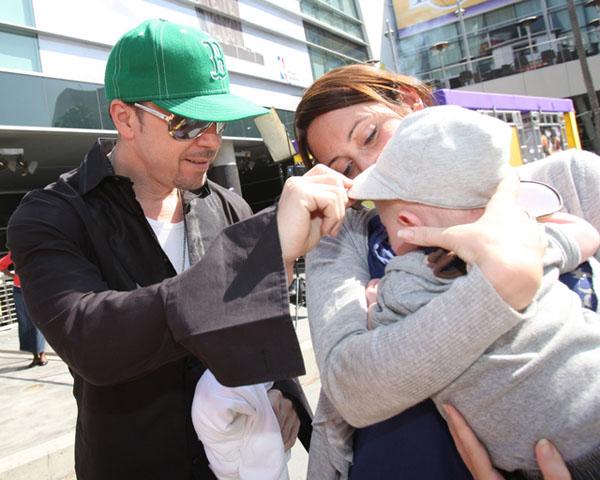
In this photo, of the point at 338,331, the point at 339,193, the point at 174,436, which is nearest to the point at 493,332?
the point at 338,331

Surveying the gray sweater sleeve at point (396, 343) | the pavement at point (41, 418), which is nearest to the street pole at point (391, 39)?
the pavement at point (41, 418)

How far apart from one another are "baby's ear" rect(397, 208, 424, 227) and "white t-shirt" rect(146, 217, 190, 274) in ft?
2.62

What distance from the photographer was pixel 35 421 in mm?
4133

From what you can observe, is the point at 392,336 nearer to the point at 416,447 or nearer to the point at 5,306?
the point at 416,447

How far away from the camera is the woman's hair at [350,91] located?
5.32 ft

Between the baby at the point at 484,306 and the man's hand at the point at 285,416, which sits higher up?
the baby at the point at 484,306

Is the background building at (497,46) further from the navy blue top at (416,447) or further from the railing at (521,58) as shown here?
the navy blue top at (416,447)

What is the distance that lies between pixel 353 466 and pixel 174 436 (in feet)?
1.91

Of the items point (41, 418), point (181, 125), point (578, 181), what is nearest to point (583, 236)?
point (578, 181)

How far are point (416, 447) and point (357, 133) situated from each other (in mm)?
934

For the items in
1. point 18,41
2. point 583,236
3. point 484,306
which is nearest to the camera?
point 484,306

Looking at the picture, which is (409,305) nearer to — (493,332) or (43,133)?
(493,332)

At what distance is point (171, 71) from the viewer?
4.77 feet

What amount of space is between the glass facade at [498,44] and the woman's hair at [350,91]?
72.4 feet
